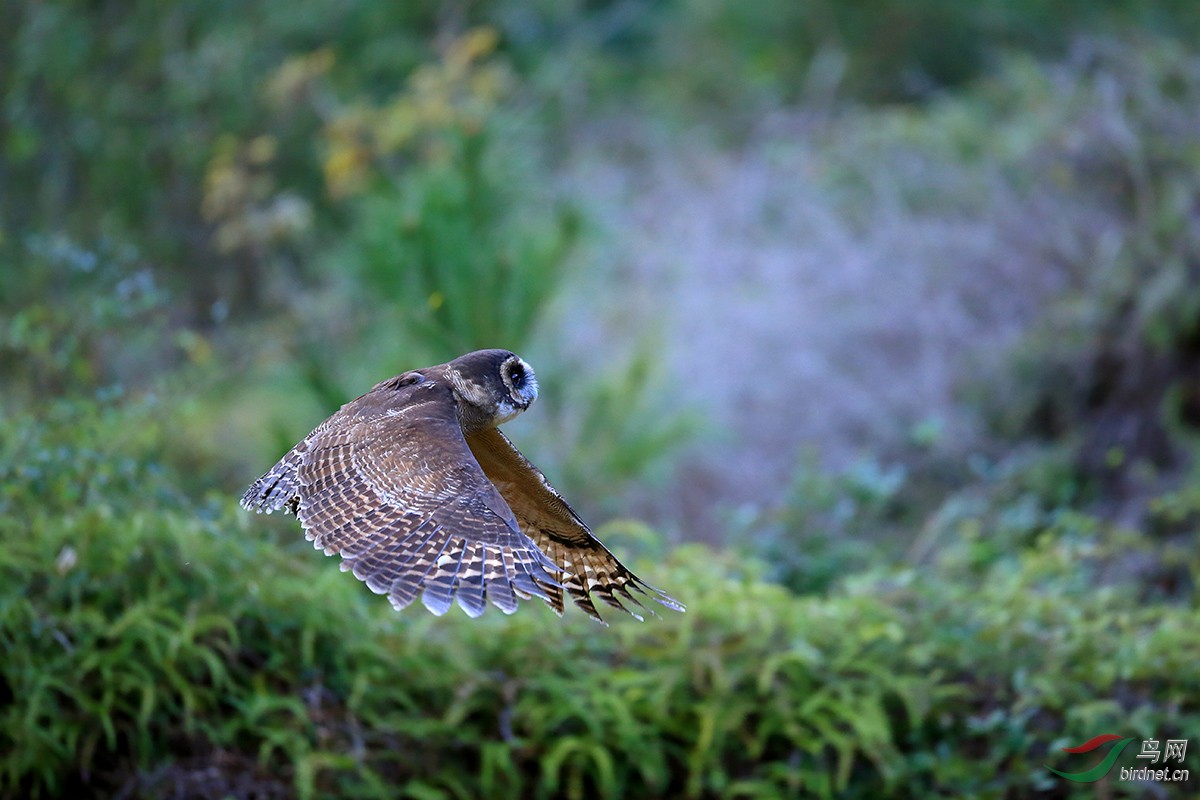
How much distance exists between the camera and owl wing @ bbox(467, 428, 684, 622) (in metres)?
3.43

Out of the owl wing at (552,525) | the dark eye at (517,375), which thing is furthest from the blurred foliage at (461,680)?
the dark eye at (517,375)

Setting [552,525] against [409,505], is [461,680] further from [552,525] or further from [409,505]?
[409,505]

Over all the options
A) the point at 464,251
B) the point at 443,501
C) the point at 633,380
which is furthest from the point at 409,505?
the point at 633,380

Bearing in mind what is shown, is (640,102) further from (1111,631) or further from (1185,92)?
(1111,631)

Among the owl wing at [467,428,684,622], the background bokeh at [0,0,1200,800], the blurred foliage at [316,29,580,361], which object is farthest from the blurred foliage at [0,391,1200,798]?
the blurred foliage at [316,29,580,361]

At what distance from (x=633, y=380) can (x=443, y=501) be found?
3311 mm

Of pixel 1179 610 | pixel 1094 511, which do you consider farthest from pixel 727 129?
pixel 1179 610

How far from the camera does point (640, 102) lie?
511 inches

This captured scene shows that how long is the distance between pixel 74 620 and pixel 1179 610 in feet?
12.4

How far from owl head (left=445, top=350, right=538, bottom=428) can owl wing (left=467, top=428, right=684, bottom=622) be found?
13 centimetres

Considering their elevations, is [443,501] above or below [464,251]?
below

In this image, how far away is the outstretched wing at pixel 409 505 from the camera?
2846 mm

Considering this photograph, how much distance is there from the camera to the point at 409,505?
3.08 meters

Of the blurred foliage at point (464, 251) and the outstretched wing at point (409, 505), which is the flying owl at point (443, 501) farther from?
the blurred foliage at point (464, 251)
